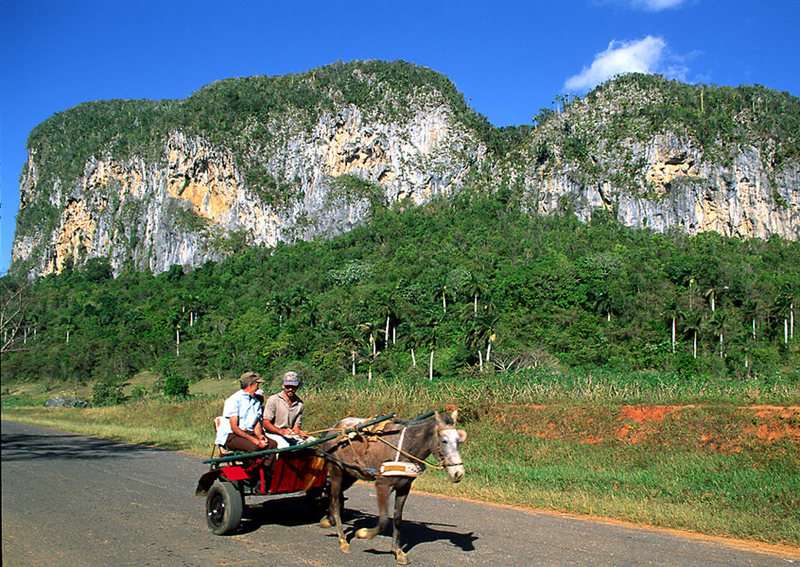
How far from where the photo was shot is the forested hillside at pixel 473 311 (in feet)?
167

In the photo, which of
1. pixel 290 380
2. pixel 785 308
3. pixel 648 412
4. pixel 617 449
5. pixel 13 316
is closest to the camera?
pixel 13 316

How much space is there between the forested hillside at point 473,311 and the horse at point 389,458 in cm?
3344

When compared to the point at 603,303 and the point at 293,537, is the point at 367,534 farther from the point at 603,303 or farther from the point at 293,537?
the point at 603,303

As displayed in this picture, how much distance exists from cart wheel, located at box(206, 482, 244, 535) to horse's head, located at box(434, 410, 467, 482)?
209 centimetres

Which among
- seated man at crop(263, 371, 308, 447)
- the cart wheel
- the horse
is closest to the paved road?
the cart wheel

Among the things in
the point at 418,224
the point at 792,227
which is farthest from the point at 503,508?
the point at 792,227

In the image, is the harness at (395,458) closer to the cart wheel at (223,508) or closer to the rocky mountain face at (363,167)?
the cart wheel at (223,508)

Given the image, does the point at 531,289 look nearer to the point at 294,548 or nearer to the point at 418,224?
the point at 418,224

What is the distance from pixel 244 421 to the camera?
6.81 meters

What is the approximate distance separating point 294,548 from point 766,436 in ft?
36.4

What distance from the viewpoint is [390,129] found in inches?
4269

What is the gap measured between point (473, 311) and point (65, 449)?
4594 cm

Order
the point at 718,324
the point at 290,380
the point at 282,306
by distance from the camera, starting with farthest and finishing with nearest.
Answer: the point at 282,306 → the point at 718,324 → the point at 290,380

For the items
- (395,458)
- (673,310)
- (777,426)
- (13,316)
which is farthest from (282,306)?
(13,316)
